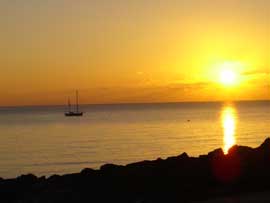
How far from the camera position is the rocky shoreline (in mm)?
14469

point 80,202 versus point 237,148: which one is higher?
point 237,148

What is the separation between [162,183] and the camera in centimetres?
1539

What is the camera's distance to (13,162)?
43.2 metres

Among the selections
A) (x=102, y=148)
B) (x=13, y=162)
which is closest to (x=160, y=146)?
(x=102, y=148)

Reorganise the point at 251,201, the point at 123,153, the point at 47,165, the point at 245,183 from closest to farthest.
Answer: the point at 251,201, the point at 245,183, the point at 47,165, the point at 123,153

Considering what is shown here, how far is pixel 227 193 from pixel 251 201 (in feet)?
5.15

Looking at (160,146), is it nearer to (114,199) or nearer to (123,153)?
(123,153)

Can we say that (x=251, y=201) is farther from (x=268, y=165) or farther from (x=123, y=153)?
(x=123, y=153)

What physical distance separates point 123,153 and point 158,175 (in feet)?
107

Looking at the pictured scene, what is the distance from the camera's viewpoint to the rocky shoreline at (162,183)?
14.5 m

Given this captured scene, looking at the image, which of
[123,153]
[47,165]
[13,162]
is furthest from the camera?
[123,153]

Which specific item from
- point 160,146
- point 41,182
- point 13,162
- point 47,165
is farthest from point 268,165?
point 160,146

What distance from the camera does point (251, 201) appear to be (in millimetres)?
13242

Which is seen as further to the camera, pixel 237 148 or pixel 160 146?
pixel 160 146
